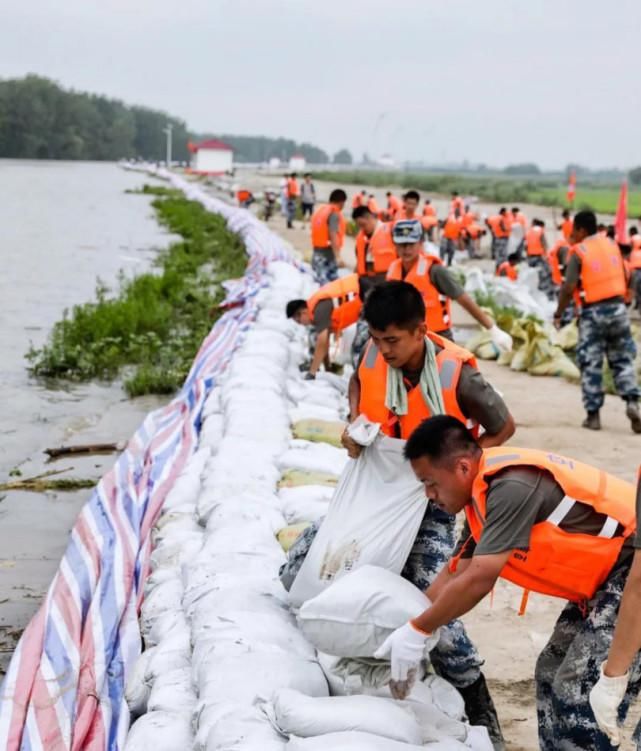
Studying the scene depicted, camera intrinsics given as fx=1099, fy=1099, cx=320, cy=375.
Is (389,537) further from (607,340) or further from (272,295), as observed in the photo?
(272,295)

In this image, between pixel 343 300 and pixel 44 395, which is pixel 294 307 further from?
pixel 44 395

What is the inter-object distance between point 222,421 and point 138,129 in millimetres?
122428

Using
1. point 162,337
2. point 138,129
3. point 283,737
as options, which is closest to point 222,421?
point 283,737

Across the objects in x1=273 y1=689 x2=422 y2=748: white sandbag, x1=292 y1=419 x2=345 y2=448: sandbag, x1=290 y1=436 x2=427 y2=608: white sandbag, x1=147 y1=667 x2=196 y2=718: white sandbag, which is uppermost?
x1=290 y1=436 x2=427 y2=608: white sandbag

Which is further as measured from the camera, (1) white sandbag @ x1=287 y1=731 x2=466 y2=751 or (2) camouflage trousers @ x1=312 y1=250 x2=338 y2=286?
(2) camouflage trousers @ x1=312 y1=250 x2=338 y2=286

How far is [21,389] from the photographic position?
9.13m

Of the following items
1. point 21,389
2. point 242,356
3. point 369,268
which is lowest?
point 21,389

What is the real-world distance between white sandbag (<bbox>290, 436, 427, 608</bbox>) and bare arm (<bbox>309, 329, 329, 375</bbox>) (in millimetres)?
4090

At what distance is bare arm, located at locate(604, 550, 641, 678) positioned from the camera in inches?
92.2

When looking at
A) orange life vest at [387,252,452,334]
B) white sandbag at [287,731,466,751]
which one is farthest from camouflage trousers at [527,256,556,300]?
white sandbag at [287,731,466,751]

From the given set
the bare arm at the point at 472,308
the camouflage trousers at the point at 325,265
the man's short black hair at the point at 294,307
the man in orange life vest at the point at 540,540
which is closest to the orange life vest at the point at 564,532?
the man in orange life vest at the point at 540,540

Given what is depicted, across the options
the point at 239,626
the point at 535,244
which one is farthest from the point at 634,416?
the point at 535,244

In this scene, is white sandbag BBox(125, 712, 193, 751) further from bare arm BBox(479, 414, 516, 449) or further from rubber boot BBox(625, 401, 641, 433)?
rubber boot BBox(625, 401, 641, 433)

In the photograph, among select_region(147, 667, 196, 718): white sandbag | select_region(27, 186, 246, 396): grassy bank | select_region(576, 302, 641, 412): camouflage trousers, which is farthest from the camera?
select_region(27, 186, 246, 396): grassy bank
